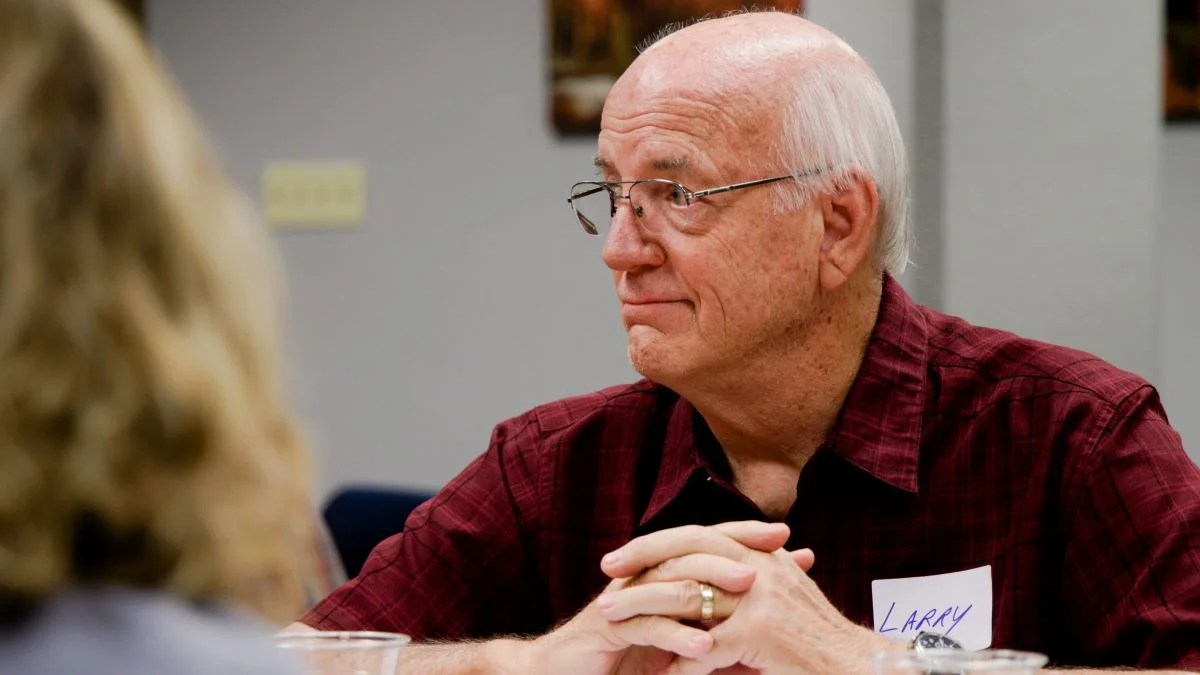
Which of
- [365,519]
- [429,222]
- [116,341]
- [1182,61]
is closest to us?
[116,341]

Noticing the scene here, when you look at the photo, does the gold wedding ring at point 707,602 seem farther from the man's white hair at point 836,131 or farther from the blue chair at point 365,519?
the blue chair at point 365,519

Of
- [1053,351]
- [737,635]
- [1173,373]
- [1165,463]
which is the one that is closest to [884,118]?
[1053,351]

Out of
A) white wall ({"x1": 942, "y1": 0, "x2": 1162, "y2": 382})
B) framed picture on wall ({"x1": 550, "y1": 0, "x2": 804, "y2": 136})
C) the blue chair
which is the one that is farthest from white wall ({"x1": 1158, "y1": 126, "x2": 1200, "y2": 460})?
the blue chair

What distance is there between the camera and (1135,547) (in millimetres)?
1595

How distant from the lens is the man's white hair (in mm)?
1817

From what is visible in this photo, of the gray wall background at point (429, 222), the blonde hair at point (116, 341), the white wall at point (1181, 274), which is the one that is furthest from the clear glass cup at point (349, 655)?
the white wall at point (1181, 274)

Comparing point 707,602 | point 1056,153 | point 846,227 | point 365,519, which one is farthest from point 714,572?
point 365,519

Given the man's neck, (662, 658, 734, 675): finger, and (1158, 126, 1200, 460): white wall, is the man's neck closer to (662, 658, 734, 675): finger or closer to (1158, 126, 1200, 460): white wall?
(662, 658, 734, 675): finger

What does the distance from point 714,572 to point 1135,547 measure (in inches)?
20.3

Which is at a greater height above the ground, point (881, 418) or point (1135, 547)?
point (881, 418)

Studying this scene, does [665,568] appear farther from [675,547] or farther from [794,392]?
[794,392]

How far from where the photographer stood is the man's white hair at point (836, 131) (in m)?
1.82

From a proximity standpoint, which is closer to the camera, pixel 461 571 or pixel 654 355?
pixel 654 355

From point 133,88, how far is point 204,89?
3.53 metres
